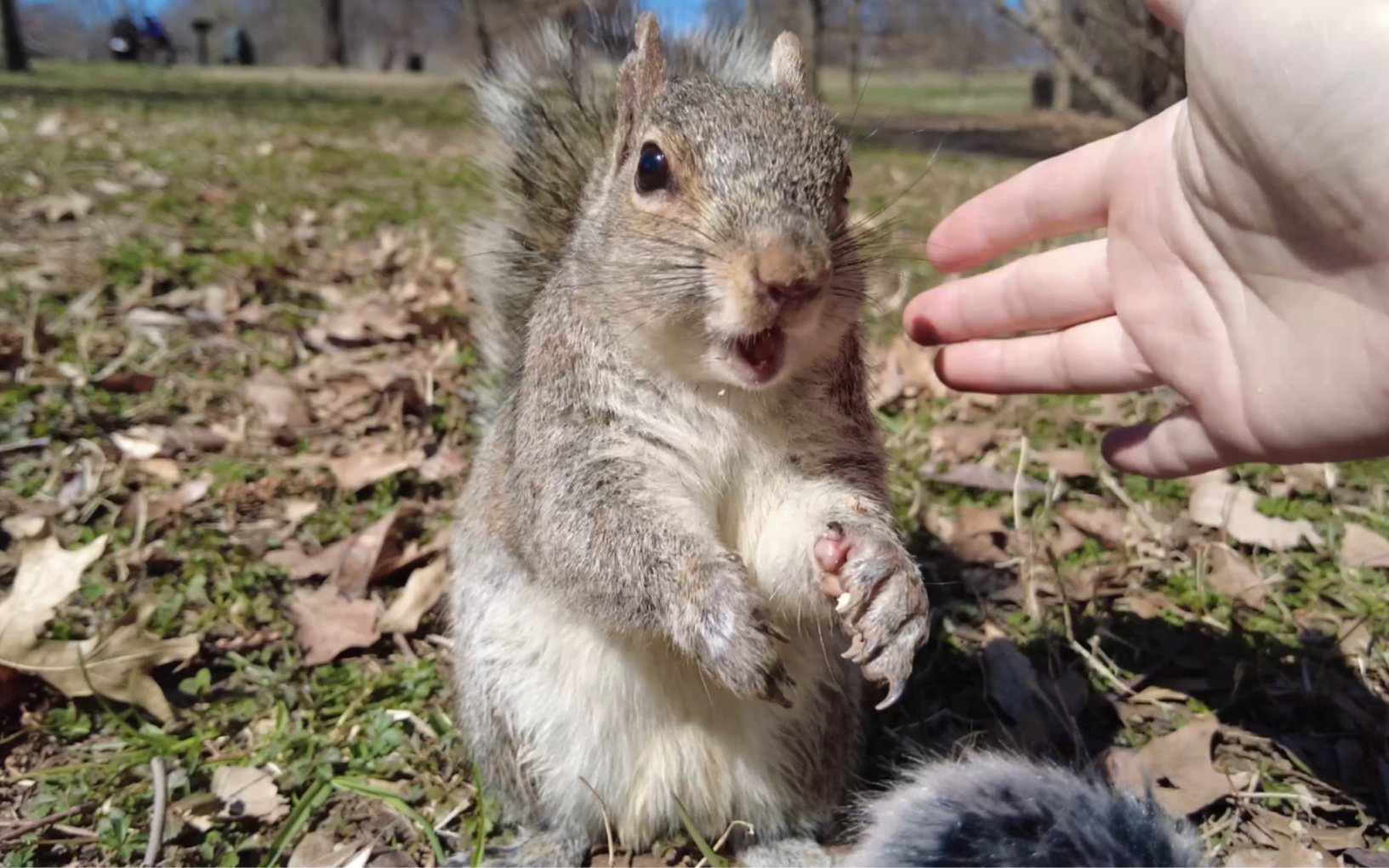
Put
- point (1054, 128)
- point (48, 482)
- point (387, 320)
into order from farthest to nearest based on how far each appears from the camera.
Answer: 1. point (1054, 128)
2. point (387, 320)
3. point (48, 482)

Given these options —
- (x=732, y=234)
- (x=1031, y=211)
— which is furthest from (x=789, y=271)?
(x=1031, y=211)

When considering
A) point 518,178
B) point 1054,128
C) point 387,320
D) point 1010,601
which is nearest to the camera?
point 518,178

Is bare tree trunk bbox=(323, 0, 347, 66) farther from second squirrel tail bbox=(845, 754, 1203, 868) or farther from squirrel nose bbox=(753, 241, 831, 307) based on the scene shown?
second squirrel tail bbox=(845, 754, 1203, 868)

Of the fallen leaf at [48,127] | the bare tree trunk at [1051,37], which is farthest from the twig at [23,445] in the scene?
the bare tree trunk at [1051,37]

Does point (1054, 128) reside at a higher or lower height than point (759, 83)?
higher

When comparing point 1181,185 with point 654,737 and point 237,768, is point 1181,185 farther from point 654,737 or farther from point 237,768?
point 237,768

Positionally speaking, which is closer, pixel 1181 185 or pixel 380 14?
pixel 1181 185

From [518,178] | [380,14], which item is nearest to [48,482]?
[518,178]

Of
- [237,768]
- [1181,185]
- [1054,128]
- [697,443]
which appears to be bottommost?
[237,768]
